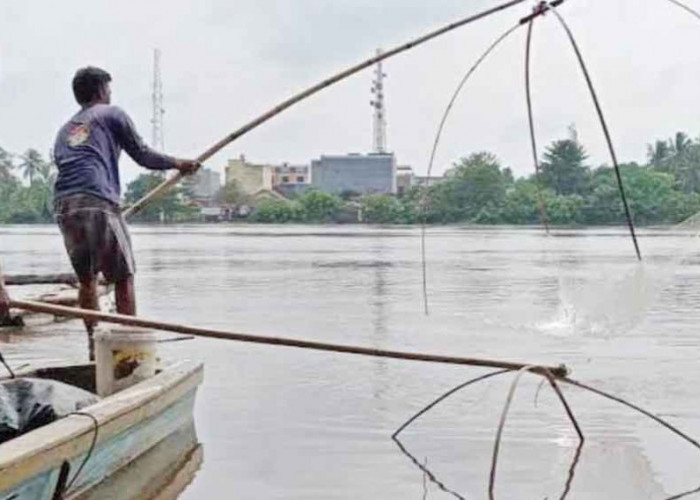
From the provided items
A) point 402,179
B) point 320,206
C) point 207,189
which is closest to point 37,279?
point 402,179

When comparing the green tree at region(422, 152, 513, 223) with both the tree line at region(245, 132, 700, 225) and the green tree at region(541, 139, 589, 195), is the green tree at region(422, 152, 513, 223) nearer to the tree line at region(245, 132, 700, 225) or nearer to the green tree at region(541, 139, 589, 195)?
the tree line at region(245, 132, 700, 225)

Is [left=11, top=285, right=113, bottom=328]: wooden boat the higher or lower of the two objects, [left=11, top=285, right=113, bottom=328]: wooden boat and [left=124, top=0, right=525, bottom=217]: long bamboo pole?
the lower

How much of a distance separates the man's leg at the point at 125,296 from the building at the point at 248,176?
102469 mm

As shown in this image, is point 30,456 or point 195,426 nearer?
point 30,456

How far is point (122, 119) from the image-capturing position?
711 cm

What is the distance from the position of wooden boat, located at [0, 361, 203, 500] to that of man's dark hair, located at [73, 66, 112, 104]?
1543 mm

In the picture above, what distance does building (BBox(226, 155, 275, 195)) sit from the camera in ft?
370

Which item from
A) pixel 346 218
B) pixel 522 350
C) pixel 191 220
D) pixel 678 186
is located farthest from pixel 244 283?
pixel 191 220

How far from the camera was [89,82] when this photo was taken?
7.16 m

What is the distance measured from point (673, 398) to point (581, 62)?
258 cm

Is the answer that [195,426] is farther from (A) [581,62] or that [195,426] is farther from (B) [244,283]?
(B) [244,283]

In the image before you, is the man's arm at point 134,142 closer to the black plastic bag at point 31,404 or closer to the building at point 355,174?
the black plastic bag at point 31,404

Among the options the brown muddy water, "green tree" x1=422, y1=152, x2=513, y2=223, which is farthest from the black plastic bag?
"green tree" x1=422, y1=152, x2=513, y2=223

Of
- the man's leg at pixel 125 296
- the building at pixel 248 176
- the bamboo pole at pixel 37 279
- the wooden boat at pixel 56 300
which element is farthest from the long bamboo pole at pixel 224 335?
the building at pixel 248 176
